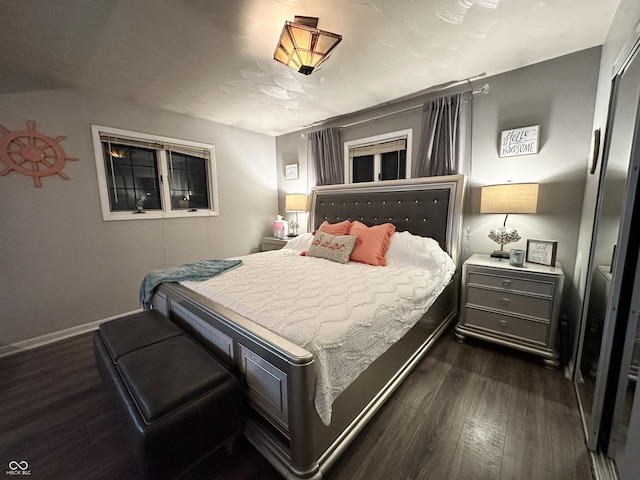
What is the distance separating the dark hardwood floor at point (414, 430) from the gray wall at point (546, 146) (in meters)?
0.83

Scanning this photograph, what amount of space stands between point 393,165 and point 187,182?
2845mm

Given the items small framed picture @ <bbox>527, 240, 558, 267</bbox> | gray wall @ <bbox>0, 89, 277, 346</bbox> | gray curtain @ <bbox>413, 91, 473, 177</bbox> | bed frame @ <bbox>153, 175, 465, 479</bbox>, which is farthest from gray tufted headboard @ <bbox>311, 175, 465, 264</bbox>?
gray wall @ <bbox>0, 89, 277, 346</bbox>

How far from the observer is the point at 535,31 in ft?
5.87

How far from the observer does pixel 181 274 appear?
82.0 inches

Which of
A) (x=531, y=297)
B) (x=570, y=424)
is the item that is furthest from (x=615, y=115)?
(x=570, y=424)

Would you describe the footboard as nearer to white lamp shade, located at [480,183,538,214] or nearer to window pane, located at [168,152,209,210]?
white lamp shade, located at [480,183,538,214]

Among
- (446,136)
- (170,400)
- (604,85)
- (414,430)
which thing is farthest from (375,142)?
(170,400)

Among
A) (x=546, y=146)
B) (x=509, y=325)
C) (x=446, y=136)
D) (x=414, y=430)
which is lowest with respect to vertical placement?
(x=414, y=430)

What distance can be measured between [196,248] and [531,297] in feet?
12.6

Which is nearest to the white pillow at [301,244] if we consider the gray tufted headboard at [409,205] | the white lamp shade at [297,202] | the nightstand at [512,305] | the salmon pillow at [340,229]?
the salmon pillow at [340,229]

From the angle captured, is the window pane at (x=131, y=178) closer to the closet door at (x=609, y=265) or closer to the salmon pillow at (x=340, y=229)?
the salmon pillow at (x=340, y=229)

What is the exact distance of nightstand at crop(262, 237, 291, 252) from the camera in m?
3.88

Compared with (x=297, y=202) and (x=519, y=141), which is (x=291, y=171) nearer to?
(x=297, y=202)

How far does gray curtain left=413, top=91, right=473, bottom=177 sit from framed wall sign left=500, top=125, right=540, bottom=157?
0.30 meters
